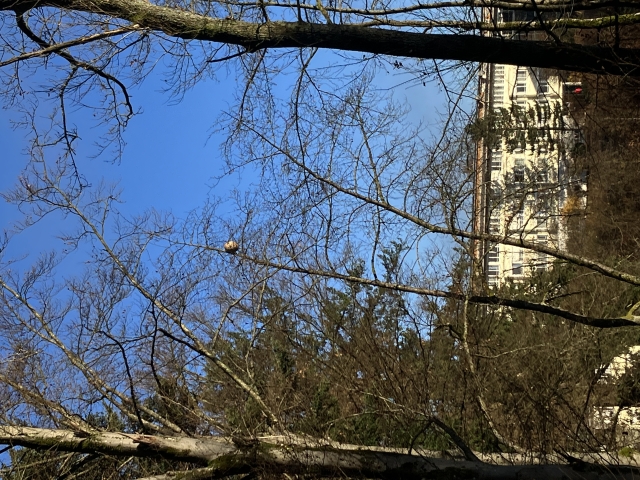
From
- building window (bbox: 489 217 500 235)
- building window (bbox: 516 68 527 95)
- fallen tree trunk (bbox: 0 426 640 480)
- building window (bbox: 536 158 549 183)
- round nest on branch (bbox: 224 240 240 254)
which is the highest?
building window (bbox: 516 68 527 95)

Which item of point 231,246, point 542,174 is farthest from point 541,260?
point 231,246

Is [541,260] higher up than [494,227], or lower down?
higher up

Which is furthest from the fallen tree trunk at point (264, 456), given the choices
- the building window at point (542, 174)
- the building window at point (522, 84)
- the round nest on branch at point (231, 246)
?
the building window at point (522, 84)

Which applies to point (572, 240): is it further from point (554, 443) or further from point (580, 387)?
point (554, 443)

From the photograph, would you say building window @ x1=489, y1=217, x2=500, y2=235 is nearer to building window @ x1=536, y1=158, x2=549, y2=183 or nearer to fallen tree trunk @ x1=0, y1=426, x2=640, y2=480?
building window @ x1=536, y1=158, x2=549, y2=183

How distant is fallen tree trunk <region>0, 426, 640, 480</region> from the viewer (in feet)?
19.6

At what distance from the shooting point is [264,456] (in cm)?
621

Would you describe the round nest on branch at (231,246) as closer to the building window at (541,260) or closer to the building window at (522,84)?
the building window at (541,260)

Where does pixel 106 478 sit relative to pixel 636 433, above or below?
below

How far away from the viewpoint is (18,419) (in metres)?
6.73

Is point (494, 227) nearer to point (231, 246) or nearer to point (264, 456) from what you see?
point (231, 246)

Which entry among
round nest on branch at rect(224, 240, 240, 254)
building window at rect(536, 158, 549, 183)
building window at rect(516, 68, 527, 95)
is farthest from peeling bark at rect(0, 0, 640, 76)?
building window at rect(516, 68, 527, 95)

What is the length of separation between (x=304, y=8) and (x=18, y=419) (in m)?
5.70

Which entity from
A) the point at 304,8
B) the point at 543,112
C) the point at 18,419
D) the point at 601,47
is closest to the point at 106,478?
the point at 18,419
